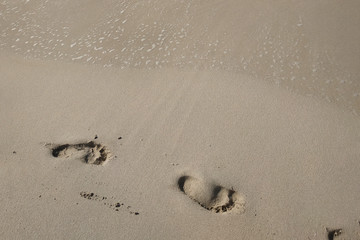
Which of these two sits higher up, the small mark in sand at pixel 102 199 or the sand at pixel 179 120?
the sand at pixel 179 120

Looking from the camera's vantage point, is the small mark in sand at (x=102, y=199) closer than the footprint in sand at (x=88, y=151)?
Yes

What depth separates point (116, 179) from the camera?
9.09 feet

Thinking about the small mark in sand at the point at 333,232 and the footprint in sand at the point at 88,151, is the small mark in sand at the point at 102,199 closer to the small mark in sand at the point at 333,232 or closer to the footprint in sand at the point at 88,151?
the footprint in sand at the point at 88,151

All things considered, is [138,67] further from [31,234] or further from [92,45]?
[31,234]

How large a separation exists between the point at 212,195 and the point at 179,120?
78 cm

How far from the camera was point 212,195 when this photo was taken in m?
2.69

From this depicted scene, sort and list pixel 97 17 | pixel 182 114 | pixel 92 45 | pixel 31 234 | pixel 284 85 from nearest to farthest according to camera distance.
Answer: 1. pixel 31 234
2. pixel 182 114
3. pixel 284 85
4. pixel 92 45
5. pixel 97 17

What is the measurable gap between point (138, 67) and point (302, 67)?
1.72m

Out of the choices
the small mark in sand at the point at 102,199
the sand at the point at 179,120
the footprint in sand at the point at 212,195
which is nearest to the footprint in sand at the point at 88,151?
the sand at the point at 179,120

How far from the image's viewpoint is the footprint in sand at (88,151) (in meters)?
2.86

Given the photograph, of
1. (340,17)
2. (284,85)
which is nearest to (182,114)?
(284,85)

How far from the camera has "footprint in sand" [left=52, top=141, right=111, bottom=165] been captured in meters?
2.86

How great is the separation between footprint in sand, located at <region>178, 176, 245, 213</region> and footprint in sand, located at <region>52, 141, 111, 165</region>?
2.24ft

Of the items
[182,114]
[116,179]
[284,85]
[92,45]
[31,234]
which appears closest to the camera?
[31,234]
